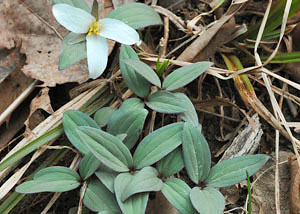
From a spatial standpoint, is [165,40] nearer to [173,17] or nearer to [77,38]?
[173,17]

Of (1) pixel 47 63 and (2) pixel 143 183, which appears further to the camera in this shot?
(1) pixel 47 63

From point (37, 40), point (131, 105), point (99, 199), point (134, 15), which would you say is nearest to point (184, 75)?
point (131, 105)

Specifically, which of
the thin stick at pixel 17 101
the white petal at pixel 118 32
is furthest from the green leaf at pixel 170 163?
the thin stick at pixel 17 101

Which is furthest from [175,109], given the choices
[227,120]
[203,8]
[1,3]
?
[1,3]

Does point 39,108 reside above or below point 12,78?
below

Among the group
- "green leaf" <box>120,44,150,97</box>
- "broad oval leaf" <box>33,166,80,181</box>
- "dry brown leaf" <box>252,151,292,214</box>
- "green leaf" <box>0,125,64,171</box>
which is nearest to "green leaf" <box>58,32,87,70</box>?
"green leaf" <box>120,44,150,97</box>

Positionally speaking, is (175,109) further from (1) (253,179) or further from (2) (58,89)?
(2) (58,89)

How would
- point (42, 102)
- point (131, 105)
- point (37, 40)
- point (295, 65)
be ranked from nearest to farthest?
point (131, 105), point (42, 102), point (37, 40), point (295, 65)
